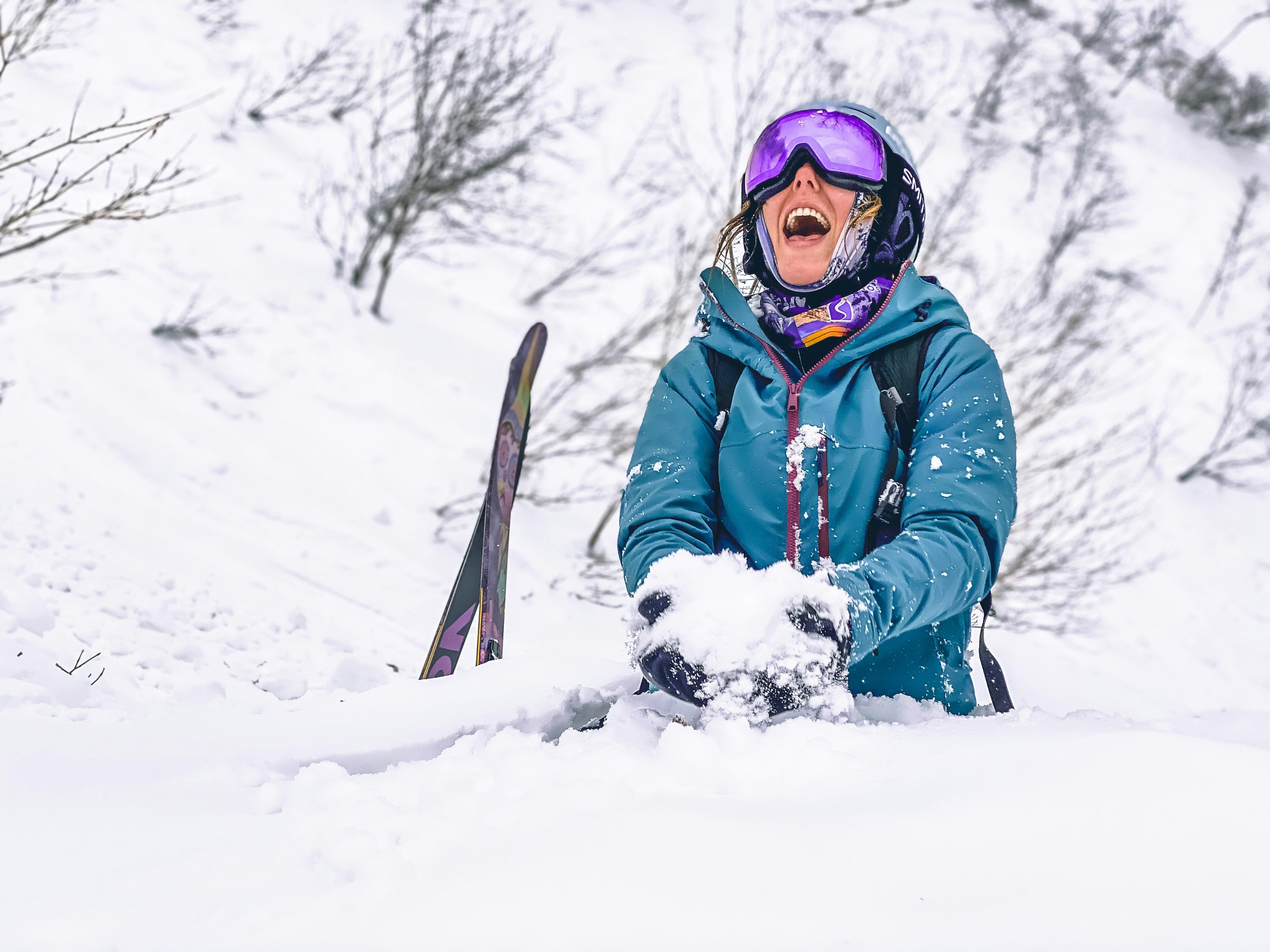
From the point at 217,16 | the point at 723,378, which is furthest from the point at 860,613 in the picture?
the point at 217,16

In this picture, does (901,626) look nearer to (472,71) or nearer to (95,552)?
(95,552)

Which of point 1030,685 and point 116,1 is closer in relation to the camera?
point 1030,685

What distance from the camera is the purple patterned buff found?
6.02 feet

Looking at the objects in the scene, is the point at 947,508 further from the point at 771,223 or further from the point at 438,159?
the point at 438,159

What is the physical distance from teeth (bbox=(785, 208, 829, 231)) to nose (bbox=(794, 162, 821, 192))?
0.06 metres

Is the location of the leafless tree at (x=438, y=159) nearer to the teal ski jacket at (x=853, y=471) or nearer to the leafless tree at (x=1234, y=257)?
the teal ski jacket at (x=853, y=471)

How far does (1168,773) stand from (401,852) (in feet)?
3.23

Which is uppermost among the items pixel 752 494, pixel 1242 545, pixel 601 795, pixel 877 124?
pixel 1242 545

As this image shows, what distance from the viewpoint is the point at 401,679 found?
4.32 metres

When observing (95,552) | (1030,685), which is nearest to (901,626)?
(95,552)

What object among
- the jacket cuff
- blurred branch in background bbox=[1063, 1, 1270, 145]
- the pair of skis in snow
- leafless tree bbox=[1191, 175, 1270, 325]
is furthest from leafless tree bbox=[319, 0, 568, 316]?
blurred branch in background bbox=[1063, 1, 1270, 145]

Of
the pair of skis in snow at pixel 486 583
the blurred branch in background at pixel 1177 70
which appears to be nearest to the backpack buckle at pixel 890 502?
the pair of skis in snow at pixel 486 583

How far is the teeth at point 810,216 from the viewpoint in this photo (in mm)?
1958

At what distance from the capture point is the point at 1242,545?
14.6 meters
